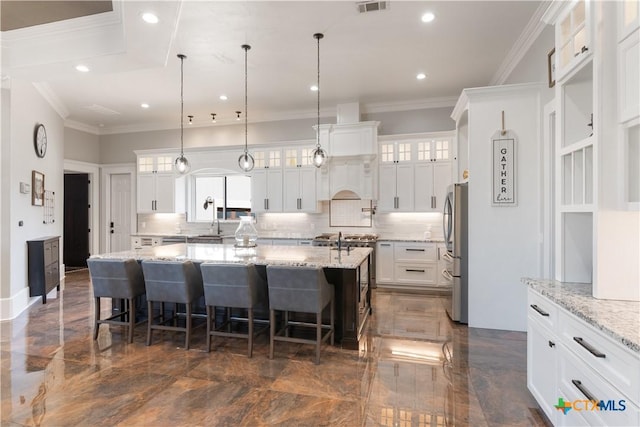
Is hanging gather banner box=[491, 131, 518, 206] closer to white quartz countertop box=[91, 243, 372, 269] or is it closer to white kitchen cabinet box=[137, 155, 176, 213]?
white quartz countertop box=[91, 243, 372, 269]

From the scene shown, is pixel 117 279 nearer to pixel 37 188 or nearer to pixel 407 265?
pixel 37 188

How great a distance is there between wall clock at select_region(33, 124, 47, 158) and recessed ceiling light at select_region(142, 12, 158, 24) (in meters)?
3.45

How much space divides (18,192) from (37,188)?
589mm

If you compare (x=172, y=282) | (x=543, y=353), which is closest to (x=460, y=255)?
(x=543, y=353)

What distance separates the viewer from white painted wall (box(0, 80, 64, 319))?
4.33 m

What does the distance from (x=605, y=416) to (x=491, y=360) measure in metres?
1.72

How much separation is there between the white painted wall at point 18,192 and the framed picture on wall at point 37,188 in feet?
0.25

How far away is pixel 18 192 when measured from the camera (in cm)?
456

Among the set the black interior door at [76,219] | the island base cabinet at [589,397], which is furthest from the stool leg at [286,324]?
the black interior door at [76,219]

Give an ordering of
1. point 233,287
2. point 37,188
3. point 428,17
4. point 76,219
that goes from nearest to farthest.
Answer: point 233,287, point 428,17, point 37,188, point 76,219

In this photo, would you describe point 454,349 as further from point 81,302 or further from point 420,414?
point 81,302

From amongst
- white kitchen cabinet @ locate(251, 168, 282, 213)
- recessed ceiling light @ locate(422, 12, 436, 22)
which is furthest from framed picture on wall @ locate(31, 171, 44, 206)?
recessed ceiling light @ locate(422, 12, 436, 22)

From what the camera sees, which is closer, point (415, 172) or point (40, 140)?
point (40, 140)

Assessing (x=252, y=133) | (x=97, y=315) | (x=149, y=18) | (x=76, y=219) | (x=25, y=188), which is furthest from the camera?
(x=76, y=219)
